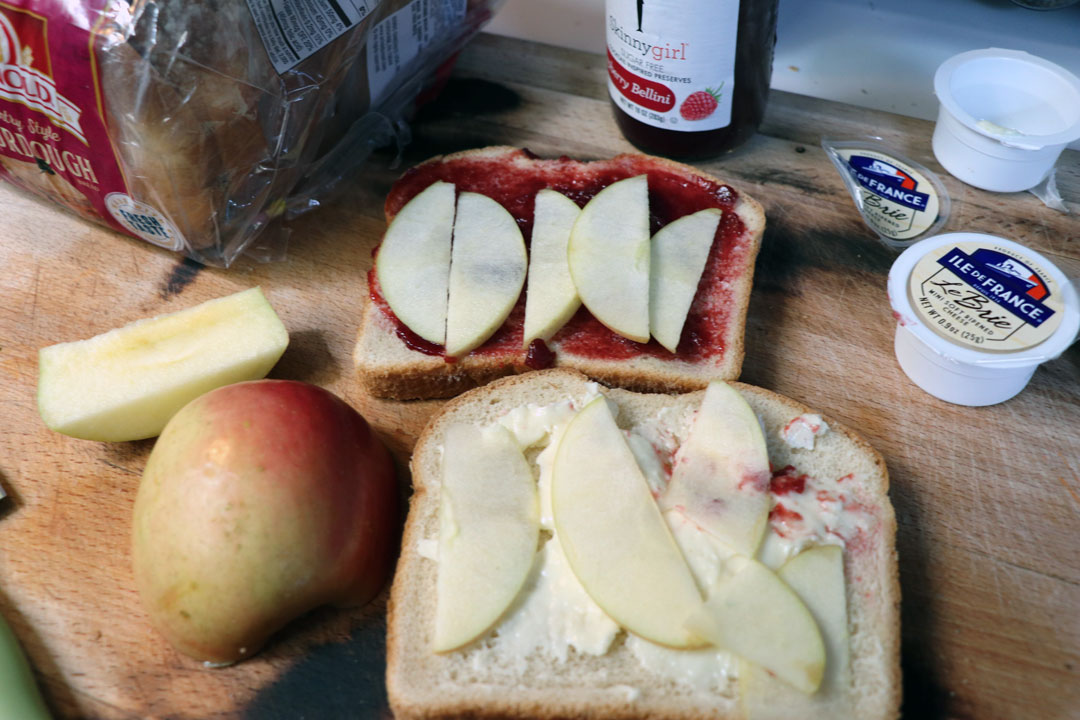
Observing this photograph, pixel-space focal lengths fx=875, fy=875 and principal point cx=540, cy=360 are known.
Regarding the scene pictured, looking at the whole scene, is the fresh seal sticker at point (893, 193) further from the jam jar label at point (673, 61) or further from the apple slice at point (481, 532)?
the apple slice at point (481, 532)

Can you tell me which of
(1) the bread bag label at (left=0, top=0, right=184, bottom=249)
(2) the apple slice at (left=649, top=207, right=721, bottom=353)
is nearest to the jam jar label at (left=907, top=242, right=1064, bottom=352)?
(2) the apple slice at (left=649, top=207, right=721, bottom=353)

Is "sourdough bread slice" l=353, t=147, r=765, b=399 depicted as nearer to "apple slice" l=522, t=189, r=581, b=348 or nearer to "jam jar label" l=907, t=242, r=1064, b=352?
"apple slice" l=522, t=189, r=581, b=348

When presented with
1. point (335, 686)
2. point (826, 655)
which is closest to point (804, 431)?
point (826, 655)

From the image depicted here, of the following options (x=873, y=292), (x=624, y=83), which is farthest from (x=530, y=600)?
(x=624, y=83)

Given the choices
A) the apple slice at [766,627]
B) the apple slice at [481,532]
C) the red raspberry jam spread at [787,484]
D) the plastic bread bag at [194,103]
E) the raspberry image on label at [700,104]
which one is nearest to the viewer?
the apple slice at [766,627]

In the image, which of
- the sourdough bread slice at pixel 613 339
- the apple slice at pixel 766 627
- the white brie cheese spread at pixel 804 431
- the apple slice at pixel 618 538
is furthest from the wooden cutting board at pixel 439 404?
the apple slice at pixel 618 538

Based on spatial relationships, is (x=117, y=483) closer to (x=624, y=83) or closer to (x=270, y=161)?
(x=270, y=161)

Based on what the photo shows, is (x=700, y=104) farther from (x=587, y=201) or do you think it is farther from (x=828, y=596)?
(x=828, y=596)
